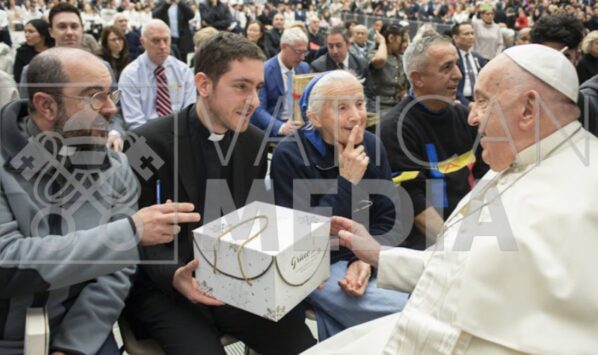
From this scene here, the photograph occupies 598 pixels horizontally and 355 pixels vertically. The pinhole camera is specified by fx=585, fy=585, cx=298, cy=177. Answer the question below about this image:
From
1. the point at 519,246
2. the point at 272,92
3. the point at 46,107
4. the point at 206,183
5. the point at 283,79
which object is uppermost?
the point at 46,107

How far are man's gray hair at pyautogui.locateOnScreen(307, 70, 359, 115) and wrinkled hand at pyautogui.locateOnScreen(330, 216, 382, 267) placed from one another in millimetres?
608

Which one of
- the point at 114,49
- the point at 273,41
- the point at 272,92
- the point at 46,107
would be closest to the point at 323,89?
the point at 46,107

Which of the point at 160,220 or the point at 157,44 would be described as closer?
the point at 160,220

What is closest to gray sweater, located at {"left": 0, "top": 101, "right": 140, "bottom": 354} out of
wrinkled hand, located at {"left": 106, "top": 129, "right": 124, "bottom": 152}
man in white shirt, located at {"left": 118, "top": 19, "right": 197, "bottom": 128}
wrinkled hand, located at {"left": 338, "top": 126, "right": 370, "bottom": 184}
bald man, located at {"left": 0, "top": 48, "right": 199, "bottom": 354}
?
bald man, located at {"left": 0, "top": 48, "right": 199, "bottom": 354}

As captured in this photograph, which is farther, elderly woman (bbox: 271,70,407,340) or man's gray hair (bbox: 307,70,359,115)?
man's gray hair (bbox: 307,70,359,115)

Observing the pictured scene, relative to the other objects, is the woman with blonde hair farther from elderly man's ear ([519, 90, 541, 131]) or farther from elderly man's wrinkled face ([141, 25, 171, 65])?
elderly man's ear ([519, 90, 541, 131])

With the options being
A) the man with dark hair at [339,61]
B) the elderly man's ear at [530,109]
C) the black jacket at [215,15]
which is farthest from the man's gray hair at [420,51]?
the black jacket at [215,15]

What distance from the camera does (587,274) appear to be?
166cm

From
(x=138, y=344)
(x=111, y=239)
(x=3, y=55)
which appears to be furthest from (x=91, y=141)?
(x=3, y=55)

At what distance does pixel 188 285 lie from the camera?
2180 millimetres

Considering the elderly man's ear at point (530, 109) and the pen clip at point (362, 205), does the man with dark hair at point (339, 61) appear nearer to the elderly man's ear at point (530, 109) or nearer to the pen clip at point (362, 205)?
the pen clip at point (362, 205)

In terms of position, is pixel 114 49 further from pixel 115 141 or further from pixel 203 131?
pixel 203 131

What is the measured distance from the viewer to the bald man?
74.4 inches

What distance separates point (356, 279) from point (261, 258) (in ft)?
2.22
